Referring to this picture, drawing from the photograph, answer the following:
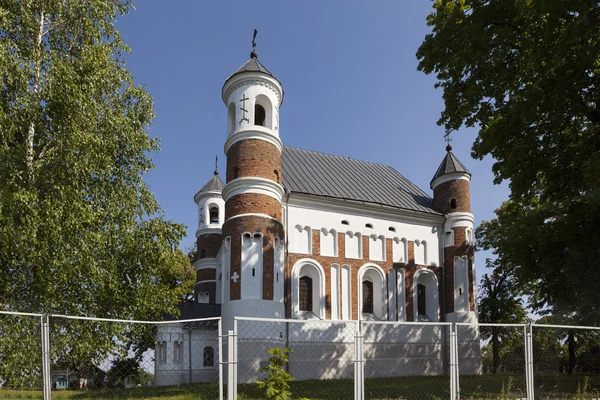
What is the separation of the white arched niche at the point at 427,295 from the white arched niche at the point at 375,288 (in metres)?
1.93

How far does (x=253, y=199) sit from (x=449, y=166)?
1301cm

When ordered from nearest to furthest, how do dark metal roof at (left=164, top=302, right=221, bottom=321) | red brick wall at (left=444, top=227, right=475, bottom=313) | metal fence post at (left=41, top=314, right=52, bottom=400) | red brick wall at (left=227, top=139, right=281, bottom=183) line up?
metal fence post at (left=41, top=314, right=52, bottom=400) → red brick wall at (left=227, top=139, right=281, bottom=183) → dark metal roof at (left=164, top=302, right=221, bottom=321) → red brick wall at (left=444, top=227, right=475, bottom=313)

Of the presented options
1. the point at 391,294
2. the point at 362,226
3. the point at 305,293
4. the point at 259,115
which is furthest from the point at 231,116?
the point at 391,294

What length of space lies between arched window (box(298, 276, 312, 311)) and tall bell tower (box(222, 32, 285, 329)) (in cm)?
225

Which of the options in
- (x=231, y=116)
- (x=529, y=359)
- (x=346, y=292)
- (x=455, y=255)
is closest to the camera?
(x=529, y=359)

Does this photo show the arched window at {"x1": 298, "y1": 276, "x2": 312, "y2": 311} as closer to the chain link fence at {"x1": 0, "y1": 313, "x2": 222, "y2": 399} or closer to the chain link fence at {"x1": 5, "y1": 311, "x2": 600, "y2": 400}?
the chain link fence at {"x1": 5, "y1": 311, "x2": 600, "y2": 400}

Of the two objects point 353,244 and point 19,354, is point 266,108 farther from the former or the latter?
point 19,354

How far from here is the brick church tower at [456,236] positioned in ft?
89.7

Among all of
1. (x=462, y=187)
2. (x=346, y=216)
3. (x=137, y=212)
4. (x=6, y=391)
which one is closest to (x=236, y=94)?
(x=346, y=216)

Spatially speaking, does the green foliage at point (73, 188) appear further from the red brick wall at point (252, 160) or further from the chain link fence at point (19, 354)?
the red brick wall at point (252, 160)

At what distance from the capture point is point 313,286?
25.1 metres

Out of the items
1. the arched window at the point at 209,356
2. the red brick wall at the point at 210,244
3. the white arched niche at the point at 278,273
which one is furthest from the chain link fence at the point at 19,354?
the red brick wall at the point at 210,244

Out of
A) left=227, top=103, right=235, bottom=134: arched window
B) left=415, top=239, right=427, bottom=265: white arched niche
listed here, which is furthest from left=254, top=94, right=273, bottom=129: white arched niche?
left=415, top=239, right=427, bottom=265: white arched niche

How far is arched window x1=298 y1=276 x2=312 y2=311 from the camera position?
24.7 metres
